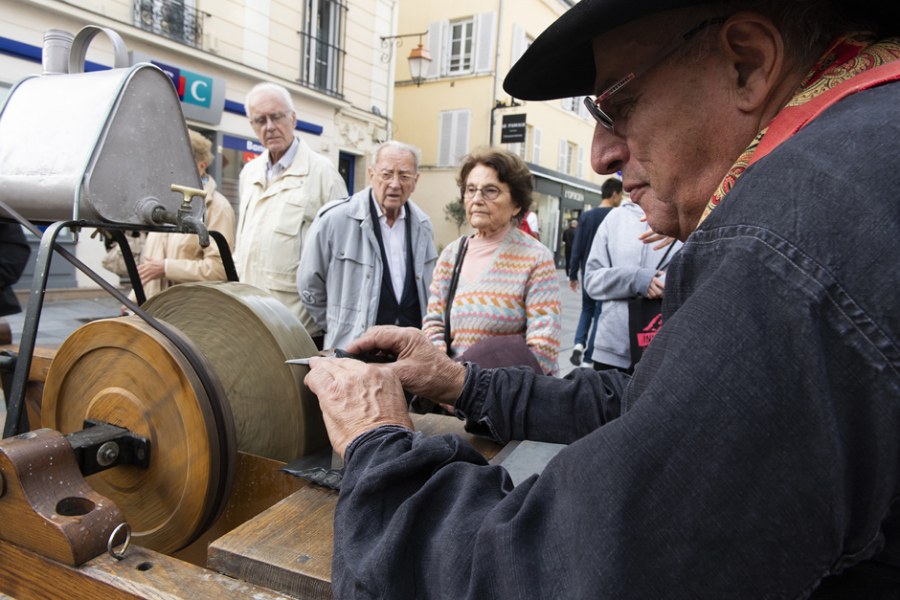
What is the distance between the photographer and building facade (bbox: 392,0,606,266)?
1603 centimetres

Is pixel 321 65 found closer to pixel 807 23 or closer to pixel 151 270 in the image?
pixel 151 270

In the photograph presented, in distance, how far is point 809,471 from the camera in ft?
1.61

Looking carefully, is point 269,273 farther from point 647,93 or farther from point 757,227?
point 757,227

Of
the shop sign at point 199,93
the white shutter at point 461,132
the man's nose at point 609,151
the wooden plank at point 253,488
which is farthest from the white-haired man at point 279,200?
the white shutter at point 461,132

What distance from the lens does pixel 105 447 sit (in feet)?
3.49

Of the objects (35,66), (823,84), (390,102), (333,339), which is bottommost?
(333,339)

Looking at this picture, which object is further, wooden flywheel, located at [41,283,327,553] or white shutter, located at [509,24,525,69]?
white shutter, located at [509,24,525,69]

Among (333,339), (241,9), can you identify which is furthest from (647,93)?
(241,9)

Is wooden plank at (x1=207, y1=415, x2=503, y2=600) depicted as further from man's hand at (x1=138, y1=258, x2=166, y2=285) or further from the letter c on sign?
the letter c on sign

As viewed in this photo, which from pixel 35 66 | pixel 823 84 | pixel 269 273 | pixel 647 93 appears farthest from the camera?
pixel 35 66

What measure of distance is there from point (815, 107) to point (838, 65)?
0.10 m

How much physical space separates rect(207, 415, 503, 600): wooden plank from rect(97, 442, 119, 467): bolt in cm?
35

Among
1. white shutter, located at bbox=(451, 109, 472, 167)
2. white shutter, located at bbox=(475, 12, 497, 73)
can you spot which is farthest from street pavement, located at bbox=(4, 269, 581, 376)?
white shutter, located at bbox=(475, 12, 497, 73)

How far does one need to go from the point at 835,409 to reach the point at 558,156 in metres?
19.9
